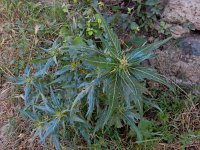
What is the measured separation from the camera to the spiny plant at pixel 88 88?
188 centimetres

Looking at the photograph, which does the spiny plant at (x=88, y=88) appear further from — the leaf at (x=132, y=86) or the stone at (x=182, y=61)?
the stone at (x=182, y=61)

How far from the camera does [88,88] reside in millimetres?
2064

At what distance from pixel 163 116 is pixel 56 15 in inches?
51.5

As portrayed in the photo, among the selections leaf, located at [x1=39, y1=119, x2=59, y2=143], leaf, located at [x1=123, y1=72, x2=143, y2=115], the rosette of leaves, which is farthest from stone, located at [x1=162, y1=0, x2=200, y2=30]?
leaf, located at [x1=39, y1=119, x2=59, y2=143]

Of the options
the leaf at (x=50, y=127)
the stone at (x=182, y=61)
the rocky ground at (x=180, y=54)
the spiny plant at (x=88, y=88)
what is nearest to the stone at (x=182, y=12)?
the rocky ground at (x=180, y=54)

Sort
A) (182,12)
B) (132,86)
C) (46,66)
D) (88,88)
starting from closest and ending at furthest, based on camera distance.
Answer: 1. (132,86)
2. (88,88)
3. (46,66)
4. (182,12)

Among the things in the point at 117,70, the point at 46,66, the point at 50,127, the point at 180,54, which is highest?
the point at 117,70

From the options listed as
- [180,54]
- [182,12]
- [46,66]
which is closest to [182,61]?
[180,54]

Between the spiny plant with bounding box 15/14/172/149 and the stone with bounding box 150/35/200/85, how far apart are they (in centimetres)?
47

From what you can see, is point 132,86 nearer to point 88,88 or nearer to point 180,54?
point 88,88

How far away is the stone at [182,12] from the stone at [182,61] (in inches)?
5.5

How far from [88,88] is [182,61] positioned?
3.09ft

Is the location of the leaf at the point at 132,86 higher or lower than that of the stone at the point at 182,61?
higher

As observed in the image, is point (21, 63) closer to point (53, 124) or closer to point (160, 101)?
point (53, 124)
